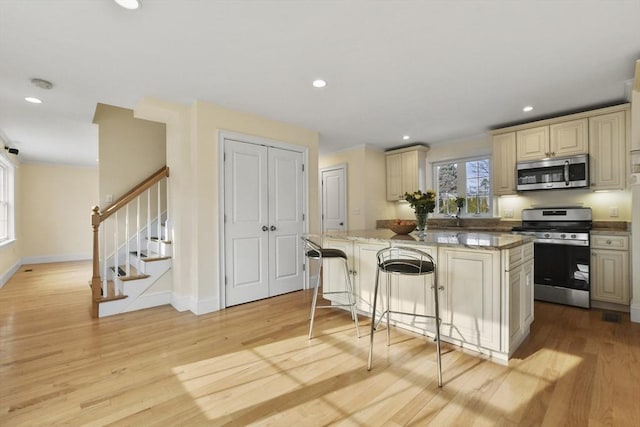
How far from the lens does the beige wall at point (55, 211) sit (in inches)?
274

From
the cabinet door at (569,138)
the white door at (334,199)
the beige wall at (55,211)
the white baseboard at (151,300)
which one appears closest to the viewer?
the white baseboard at (151,300)

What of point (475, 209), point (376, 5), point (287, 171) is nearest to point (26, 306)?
point (287, 171)

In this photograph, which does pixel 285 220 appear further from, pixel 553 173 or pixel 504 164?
pixel 553 173

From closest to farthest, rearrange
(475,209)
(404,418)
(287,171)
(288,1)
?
(404,418) → (288,1) → (287,171) → (475,209)

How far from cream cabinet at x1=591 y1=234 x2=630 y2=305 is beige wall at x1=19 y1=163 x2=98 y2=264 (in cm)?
1012

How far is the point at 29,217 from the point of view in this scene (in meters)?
6.99

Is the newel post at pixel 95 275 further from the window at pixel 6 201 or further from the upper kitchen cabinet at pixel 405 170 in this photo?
the upper kitchen cabinet at pixel 405 170

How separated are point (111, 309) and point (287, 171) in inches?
105

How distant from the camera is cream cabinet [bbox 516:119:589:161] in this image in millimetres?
3634

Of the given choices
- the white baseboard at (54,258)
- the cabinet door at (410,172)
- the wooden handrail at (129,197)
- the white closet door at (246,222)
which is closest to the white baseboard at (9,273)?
the white baseboard at (54,258)

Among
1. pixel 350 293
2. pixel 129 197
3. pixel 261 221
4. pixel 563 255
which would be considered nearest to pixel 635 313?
pixel 563 255

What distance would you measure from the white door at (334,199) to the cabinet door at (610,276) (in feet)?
11.9

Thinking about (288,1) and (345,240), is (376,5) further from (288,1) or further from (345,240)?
(345,240)

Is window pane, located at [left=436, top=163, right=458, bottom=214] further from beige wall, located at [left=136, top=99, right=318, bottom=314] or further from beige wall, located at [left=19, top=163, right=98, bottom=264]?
beige wall, located at [left=19, top=163, right=98, bottom=264]
